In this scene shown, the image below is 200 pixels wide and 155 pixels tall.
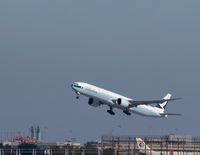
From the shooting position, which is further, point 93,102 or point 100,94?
point 100,94

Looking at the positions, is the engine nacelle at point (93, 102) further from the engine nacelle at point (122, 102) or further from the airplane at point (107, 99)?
the engine nacelle at point (122, 102)

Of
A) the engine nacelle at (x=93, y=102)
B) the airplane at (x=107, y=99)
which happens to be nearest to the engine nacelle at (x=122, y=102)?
the airplane at (x=107, y=99)

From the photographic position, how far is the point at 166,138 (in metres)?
94.5

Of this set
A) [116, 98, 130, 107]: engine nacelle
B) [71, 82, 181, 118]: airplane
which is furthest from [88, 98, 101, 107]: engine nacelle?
[116, 98, 130, 107]: engine nacelle

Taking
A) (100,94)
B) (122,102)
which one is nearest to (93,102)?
(100,94)

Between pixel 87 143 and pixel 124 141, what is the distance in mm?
41138

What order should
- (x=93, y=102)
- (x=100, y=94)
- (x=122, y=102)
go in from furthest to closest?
(x=122, y=102) → (x=100, y=94) → (x=93, y=102)

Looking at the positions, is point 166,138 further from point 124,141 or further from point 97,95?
point 97,95

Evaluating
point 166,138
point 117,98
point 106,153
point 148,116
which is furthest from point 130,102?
point 166,138

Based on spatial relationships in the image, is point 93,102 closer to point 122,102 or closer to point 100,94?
point 100,94

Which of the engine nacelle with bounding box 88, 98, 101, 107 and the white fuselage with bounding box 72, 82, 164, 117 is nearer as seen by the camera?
the white fuselage with bounding box 72, 82, 164, 117

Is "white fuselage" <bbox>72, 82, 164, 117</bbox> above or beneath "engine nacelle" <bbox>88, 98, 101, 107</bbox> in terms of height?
above

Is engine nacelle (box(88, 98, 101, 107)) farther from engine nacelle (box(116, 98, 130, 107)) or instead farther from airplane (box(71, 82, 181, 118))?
engine nacelle (box(116, 98, 130, 107))

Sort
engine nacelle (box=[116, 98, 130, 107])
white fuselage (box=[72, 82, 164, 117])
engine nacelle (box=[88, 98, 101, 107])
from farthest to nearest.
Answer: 1. engine nacelle (box=[116, 98, 130, 107])
2. engine nacelle (box=[88, 98, 101, 107])
3. white fuselage (box=[72, 82, 164, 117])
